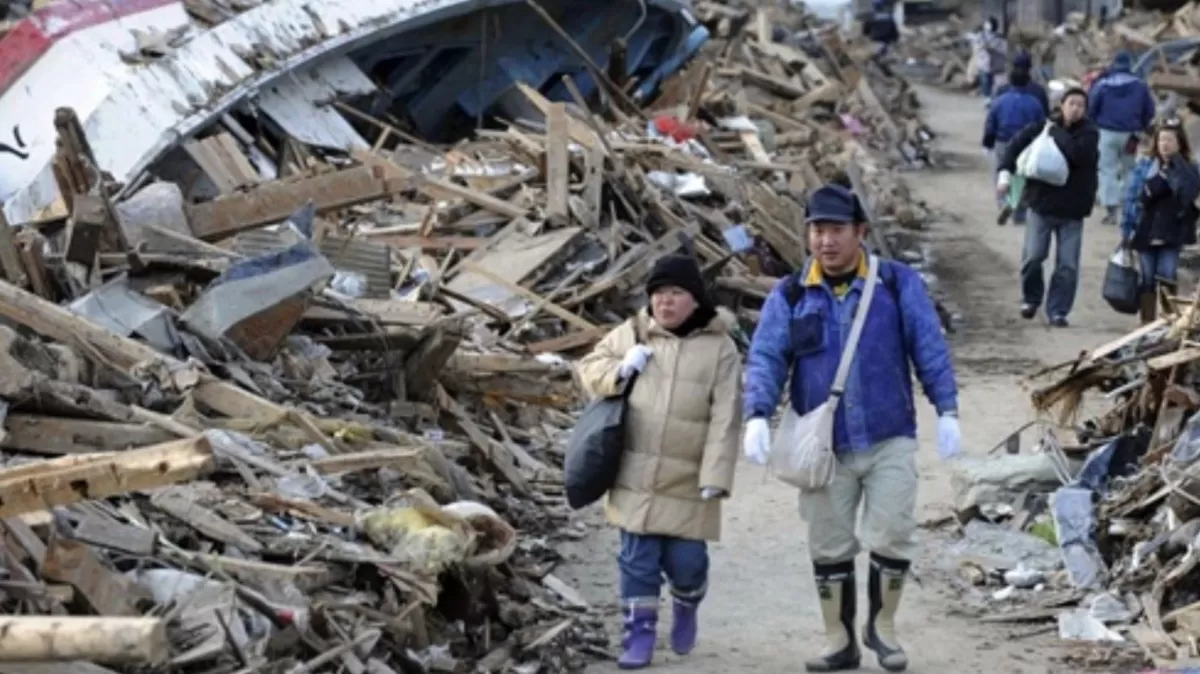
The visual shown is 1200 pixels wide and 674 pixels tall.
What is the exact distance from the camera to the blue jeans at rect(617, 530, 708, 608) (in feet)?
27.2

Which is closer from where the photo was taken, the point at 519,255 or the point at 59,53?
the point at 519,255

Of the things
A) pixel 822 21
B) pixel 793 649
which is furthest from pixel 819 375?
pixel 822 21

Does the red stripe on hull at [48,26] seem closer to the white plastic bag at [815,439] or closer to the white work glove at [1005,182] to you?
the white work glove at [1005,182]

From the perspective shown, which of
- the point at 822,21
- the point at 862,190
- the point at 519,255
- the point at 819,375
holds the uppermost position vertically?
the point at 819,375

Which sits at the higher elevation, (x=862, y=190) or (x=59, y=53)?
(x=59, y=53)

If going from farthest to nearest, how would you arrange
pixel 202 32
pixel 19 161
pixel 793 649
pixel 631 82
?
pixel 631 82
pixel 202 32
pixel 19 161
pixel 793 649

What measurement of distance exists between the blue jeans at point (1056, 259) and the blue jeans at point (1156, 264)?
0.75 meters

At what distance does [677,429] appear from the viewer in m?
8.22

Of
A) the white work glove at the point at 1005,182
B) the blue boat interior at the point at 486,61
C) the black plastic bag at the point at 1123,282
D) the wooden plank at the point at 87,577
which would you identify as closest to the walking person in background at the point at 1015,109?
the blue boat interior at the point at 486,61

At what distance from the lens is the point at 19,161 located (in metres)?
15.8

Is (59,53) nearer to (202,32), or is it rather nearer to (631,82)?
(202,32)

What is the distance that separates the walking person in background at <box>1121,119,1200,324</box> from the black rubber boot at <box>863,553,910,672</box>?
22.8 ft

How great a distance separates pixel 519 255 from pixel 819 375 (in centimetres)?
669

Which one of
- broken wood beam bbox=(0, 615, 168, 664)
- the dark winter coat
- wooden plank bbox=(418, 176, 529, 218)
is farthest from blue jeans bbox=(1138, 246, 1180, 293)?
broken wood beam bbox=(0, 615, 168, 664)
